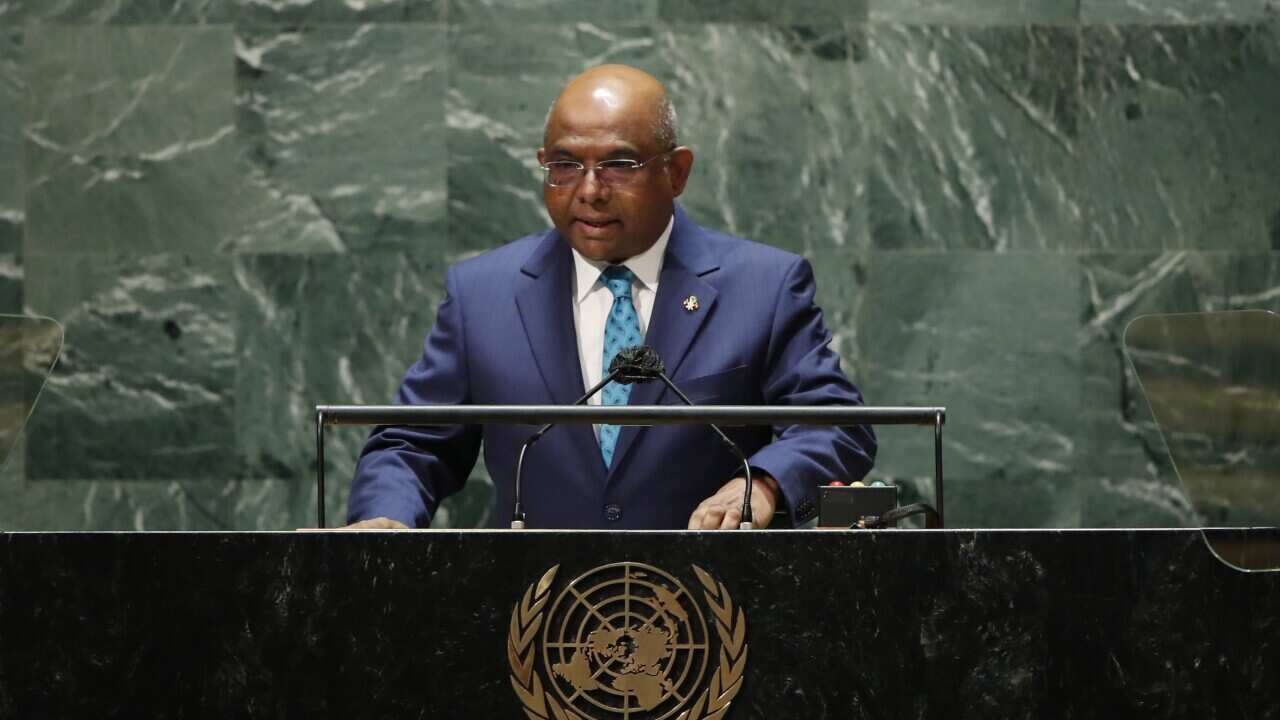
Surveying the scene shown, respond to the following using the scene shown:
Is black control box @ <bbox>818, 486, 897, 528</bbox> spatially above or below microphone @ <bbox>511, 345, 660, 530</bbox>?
below

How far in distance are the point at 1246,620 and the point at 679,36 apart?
140 inches

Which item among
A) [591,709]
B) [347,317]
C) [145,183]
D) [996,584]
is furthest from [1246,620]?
[145,183]

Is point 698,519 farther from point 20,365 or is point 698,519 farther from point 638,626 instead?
point 20,365

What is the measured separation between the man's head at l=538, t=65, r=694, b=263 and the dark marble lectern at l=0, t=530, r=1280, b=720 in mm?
1392

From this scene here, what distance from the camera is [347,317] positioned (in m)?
5.54

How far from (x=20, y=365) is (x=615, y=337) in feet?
4.79

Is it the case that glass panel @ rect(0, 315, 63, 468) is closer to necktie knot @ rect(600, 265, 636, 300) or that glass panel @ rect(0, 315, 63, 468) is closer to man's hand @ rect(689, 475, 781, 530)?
man's hand @ rect(689, 475, 781, 530)

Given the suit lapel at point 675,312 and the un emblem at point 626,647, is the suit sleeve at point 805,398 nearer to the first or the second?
the suit lapel at point 675,312

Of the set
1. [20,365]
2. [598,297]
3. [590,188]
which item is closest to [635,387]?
[598,297]

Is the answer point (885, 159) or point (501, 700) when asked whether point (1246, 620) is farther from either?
point (885, 159)

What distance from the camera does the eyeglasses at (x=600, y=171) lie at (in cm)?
359

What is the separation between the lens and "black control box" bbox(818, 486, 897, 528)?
2.78 meters

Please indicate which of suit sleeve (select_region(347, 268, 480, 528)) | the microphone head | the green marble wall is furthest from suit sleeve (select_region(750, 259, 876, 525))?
the green marble wall

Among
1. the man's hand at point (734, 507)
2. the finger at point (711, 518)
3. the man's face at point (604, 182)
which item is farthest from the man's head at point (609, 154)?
the finger at point (711, 518)
